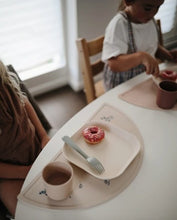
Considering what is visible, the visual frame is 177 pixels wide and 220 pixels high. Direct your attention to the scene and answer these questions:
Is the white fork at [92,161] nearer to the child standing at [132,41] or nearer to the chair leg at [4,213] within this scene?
the chair leg at [4,213]

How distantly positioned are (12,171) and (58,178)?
1.08ft

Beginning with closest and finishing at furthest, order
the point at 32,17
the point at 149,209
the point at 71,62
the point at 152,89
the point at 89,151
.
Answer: the point at 149,209
the point at 89,151
the point at 152,89
the point at 32,17
the point at 71,62

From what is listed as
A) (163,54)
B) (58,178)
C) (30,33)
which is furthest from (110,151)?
(30,33)

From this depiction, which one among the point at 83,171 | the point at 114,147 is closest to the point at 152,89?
the point at 114,147

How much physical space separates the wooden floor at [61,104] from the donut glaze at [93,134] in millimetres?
1096

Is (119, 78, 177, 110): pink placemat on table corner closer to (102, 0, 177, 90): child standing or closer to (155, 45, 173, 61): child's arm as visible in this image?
(102, 0, 177, 90): child standing

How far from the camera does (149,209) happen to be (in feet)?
1.90

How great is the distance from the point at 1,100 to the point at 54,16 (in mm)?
1215

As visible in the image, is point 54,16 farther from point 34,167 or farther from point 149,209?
point 149,209

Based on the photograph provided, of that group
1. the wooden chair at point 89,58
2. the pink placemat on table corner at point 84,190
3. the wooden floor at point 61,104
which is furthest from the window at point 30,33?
the pink placemat on table corner at point 84,190

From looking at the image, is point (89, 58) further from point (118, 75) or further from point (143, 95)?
point (143, 95)

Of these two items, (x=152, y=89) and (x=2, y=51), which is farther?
(x=2, y=51)

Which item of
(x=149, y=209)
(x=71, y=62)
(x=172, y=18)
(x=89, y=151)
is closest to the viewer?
(x=149, y=209)

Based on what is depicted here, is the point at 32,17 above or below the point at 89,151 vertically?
above
